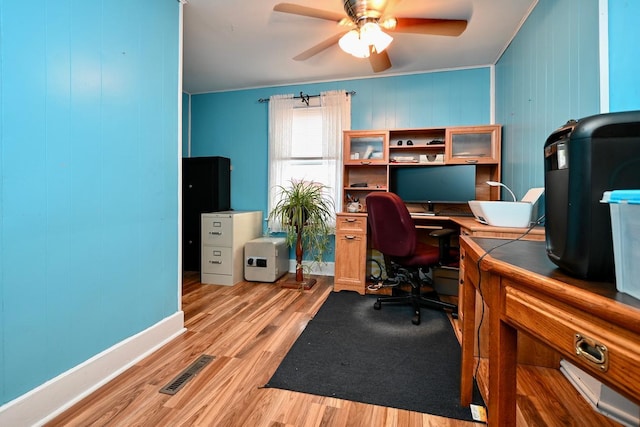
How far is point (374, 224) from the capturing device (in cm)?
228

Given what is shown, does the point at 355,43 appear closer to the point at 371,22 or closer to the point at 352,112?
the point at 371,22

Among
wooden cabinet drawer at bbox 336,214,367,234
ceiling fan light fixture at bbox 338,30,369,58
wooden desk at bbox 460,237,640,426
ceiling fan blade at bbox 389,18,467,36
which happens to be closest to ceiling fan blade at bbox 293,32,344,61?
ceiling fan light fixture at bbox 338,30,369,58

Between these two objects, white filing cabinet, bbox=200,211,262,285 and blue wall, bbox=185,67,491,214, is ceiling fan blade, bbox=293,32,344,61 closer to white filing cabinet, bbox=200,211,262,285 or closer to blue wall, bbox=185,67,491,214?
blue wall, bbox=185,67,491,214

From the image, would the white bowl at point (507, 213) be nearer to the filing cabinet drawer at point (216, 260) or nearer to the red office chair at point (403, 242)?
the red office chair at point (403, 242)

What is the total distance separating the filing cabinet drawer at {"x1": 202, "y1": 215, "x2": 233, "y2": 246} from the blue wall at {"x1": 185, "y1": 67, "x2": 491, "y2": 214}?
0.69m

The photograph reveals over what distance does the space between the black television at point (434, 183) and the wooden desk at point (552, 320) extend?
2048mm

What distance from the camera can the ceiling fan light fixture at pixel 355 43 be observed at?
191cm

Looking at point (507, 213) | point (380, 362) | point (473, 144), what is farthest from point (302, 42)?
point (380, 362)

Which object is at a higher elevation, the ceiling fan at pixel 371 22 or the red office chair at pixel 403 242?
the ceiling fan at pixel 371 22

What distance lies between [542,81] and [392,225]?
1.36 metres

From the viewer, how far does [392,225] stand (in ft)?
7.10

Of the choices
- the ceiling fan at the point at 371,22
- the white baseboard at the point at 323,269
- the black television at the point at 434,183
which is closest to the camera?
the ceiling fan at the point at 371,22

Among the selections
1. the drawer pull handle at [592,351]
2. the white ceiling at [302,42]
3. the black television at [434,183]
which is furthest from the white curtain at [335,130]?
the drawer pull handle at [592,351]

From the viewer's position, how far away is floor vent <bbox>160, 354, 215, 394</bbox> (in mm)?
1363
